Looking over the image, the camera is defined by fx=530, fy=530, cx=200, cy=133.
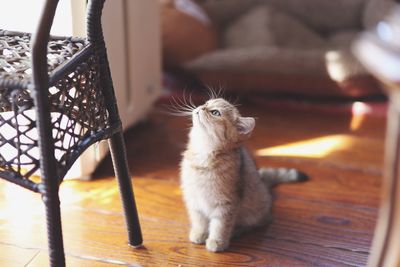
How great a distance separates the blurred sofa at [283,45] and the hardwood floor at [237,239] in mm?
218

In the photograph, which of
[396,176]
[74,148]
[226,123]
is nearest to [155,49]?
[226,123]

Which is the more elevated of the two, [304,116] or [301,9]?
[301,9]

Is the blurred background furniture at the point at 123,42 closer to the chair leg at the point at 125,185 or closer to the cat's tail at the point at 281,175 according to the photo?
the chair leg at the point at 125,185

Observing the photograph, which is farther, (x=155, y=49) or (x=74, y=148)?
(x=155, y=49)

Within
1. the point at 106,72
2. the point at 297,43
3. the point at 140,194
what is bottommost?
the point at 140,194

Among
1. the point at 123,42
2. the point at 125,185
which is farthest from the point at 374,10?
the point at 125,185

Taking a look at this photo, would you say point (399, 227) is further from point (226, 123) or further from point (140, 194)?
point (140, 194)

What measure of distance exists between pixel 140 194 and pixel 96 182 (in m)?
0.15

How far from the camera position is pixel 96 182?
Answer: 5.23ft

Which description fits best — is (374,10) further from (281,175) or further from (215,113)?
(215,113)

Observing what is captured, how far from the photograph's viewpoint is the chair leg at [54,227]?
0.95 meters

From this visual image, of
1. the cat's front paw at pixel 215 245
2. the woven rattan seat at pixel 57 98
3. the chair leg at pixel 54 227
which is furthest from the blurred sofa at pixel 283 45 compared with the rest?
the chair leg at pixel 54 227

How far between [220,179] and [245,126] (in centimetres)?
14

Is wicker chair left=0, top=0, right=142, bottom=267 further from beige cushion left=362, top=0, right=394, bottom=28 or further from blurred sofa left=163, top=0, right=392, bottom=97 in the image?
beige cushion left=362, top=0, right=394, bottom=28
